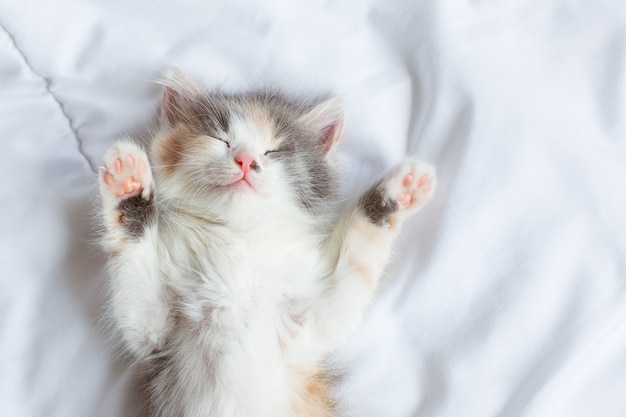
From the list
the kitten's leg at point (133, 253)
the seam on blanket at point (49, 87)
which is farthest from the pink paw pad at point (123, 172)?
the seam on blanket at point (49, 87)

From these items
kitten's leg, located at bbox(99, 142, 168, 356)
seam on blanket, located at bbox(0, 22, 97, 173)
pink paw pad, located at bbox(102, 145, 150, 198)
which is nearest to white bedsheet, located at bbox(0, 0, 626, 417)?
seam on blanket, located at bbox(0, 22, 97, 173)

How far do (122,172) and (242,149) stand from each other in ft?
0.77

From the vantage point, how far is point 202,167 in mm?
1252

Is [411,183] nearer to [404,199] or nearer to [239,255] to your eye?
[404,199]

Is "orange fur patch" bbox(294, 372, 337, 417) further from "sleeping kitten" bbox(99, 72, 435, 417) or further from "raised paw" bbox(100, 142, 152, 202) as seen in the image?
"raised paw" bbox(100, 142, 152, 202)

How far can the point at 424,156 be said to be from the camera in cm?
141

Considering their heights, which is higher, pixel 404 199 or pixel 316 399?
pixel 404 199

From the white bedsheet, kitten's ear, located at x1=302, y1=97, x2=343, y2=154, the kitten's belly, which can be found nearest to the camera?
the kitten's belly

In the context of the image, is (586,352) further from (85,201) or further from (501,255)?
(85,201)

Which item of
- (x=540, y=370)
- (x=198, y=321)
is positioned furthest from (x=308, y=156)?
(x=540, y=370)

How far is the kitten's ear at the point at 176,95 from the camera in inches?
54.8

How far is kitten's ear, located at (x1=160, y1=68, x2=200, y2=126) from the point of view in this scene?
139cm

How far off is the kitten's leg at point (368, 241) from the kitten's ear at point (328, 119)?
0.16 metres

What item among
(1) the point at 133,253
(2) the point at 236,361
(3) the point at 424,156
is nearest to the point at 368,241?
(3) the point at 424,156
